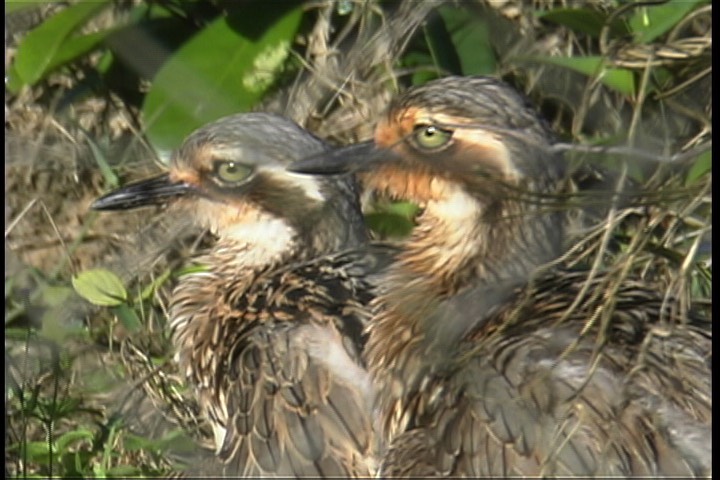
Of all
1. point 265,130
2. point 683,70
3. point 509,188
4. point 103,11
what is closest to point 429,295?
point 509,188

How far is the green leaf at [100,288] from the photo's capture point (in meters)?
4.90

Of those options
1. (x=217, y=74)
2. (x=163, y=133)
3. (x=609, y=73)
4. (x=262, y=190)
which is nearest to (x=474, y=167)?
(x=262, y=190)

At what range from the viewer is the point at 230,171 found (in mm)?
4750

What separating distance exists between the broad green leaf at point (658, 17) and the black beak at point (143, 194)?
1.19m

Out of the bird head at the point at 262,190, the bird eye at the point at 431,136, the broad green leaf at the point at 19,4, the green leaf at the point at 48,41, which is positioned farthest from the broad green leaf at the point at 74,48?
the bird eye at the point at 431,136

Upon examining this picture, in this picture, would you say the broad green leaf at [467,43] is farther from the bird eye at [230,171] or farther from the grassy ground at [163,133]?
the bird eye at [230,171]

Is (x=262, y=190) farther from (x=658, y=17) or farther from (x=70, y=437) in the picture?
(x=658, y=17)

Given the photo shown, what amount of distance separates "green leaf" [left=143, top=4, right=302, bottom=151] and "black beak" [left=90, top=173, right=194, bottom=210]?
41 centimetres

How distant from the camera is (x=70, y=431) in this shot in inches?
191

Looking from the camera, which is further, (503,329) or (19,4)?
(19,4)

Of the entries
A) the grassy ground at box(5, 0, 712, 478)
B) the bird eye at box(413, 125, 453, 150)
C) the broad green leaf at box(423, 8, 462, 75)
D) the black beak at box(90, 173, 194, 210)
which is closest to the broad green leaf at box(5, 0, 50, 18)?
the grassy ground at box(5, 0, 712, 478)

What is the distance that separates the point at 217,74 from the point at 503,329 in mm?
1611

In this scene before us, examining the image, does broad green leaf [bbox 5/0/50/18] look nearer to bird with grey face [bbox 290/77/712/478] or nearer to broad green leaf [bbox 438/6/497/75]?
broad green leaf [bbox 438/6/497/75]

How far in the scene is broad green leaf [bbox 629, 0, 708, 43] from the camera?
468 centimetres
